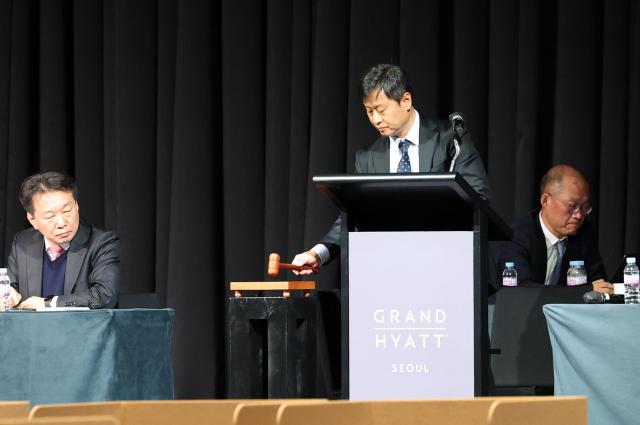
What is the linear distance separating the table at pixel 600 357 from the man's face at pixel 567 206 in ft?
4.58

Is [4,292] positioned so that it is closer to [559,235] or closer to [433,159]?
[433,159]

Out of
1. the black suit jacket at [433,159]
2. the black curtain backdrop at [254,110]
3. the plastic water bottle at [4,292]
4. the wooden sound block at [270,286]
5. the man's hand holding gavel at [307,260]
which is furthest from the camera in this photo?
the black curtain backdrop at [254,110]

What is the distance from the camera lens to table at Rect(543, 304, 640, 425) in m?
3.00

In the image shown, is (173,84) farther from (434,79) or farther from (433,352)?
(433,352)

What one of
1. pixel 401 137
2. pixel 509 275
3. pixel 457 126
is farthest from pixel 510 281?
pixel 457 126

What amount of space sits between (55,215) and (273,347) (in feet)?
4.83

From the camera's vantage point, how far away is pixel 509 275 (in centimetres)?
436

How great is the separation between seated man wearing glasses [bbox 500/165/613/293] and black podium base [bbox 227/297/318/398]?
1.45 metres

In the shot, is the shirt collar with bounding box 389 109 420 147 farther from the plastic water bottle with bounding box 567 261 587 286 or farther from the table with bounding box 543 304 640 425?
the plastic water bottle with bounding box 567 261 587 286

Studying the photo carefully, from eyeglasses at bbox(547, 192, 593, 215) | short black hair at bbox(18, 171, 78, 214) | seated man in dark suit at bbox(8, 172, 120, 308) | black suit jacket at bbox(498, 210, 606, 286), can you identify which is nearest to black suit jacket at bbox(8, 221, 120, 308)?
seated man in dark suit at bbox(8, 172, 120, 308)

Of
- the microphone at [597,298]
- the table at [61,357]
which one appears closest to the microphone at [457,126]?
the microphone at [597,298]

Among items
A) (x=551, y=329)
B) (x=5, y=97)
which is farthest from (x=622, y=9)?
(x=5, y=97)

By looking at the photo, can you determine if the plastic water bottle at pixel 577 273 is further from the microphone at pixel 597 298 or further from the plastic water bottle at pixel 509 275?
the microphone at pixel 597 298

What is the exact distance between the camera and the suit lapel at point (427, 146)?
10.2 ft
